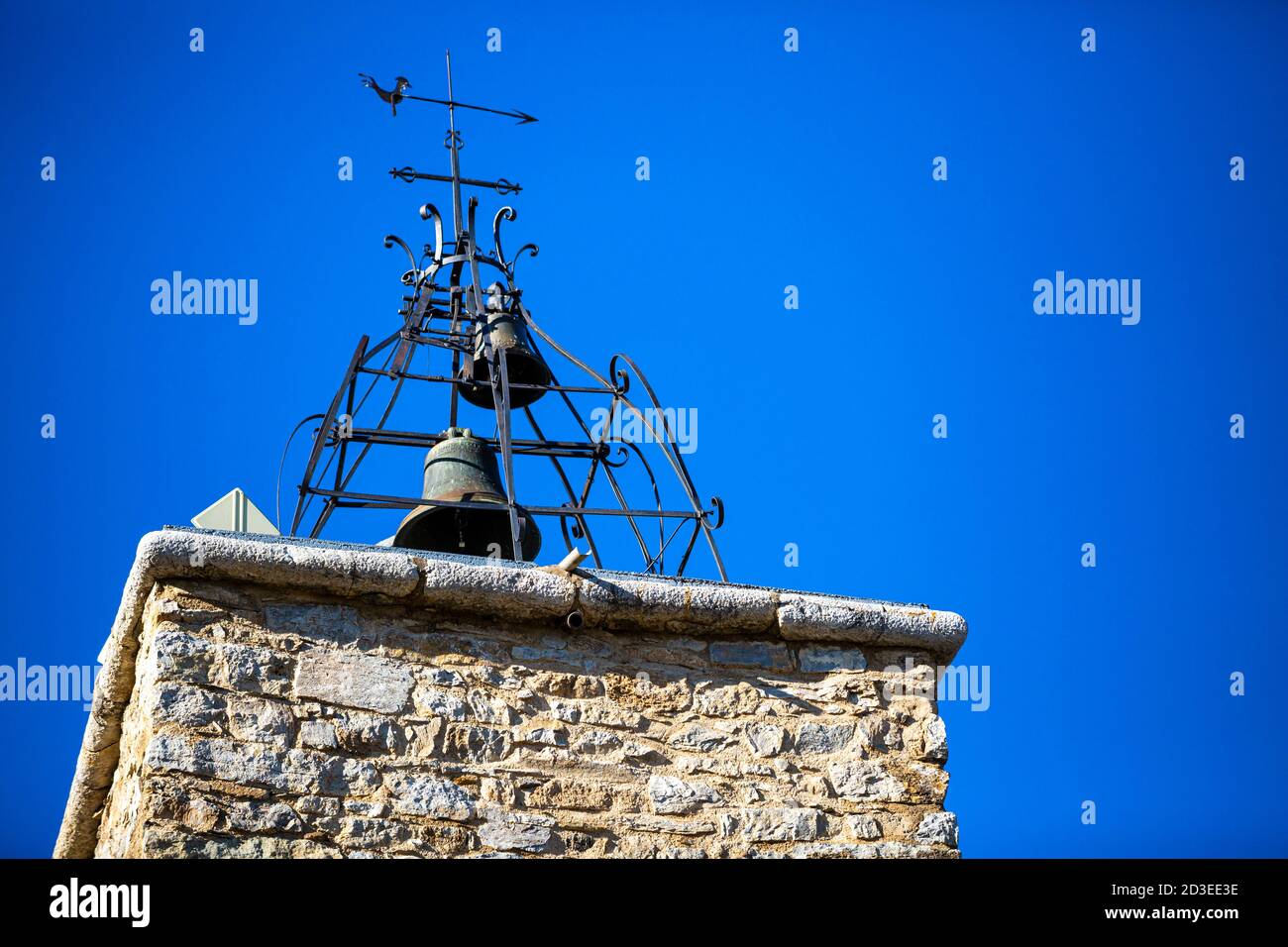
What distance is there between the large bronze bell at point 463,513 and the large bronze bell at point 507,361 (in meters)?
0.36

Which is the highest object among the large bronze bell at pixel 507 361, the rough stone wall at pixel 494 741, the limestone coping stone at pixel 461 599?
the large bronze bell at pixel 507 361

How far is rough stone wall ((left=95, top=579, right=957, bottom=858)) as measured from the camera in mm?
5363

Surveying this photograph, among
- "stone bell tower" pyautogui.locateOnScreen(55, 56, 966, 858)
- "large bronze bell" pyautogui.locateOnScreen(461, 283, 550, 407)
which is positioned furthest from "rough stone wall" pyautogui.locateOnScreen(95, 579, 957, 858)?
"large bronze bell" pyautogui.locateOnScreen(461, 283, 550, 407)

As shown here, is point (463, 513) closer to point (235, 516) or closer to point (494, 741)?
point (235, 516)

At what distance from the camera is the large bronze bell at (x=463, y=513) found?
23.1ft

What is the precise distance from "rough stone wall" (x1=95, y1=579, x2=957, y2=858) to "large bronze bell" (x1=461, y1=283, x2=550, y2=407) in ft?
6.33

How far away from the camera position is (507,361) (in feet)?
25.1

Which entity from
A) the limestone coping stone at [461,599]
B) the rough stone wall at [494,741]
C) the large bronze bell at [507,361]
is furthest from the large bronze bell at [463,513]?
the rough stone wall at [494,741]

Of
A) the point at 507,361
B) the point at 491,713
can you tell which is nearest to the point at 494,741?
the point at 491,713

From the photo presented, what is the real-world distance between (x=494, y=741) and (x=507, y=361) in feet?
7.85

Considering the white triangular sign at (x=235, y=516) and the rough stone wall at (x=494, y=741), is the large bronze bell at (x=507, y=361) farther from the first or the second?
the rough stone wall at (x=494, y=741)

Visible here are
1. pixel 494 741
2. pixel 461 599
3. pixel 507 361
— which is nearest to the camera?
pixel 494 741

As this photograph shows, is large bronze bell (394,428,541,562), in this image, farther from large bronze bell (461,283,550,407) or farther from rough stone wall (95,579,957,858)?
rough stone wall (95,579,957,858)
